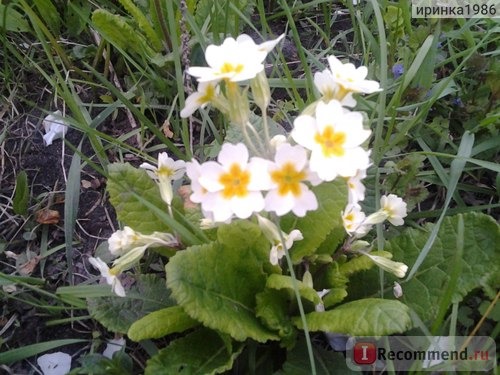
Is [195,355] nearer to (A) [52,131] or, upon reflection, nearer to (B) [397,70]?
(A) [52,131]

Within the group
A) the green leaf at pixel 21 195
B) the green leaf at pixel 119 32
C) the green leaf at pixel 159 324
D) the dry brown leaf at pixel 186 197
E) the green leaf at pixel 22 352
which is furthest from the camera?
the green leaf at pixel 119 32

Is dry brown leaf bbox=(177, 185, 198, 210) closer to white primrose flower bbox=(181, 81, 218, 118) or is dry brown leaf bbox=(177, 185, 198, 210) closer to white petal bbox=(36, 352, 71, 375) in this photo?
white primrose flower bbox=(181, 81, 218, 118)

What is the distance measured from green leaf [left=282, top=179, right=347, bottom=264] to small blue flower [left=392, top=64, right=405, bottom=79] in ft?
2.64

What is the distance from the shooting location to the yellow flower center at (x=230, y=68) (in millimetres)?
1125

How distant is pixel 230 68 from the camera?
3.72 feet

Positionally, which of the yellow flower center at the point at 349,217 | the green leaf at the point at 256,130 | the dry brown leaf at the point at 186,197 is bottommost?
the yellow flower center at the point at 349,217

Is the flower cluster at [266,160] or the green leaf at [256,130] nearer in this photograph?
the flower cluster at [266,160]

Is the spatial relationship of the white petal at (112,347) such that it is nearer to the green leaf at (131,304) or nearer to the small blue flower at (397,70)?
the green leaf at (131,304)

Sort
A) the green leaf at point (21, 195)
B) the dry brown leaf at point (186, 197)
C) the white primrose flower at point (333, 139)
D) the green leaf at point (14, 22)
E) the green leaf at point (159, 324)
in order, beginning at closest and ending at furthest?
1. the white primrose flower at point (333, 139)
2. the green leaf at point (159, 324)
3. the dry brown leaf at point (186, 197)
4. the green leaf at point (21, 195)
5. the green leaf at point (14, 22)

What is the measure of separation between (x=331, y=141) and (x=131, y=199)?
24.6 inches

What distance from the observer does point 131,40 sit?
2053 millimetres

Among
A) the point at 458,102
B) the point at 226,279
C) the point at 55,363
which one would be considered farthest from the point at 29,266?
the point at 458,102

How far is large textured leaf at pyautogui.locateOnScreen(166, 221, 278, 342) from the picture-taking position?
1.24 metres

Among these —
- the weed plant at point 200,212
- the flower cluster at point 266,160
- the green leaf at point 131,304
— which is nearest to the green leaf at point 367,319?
the weed plant at point 200,212
